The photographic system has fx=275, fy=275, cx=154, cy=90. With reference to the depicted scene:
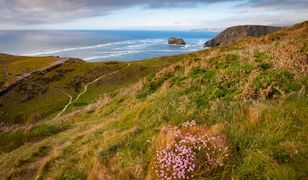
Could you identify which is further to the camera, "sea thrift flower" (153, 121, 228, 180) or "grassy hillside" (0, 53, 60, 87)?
"grassy hillside" (0, 53, 60, 87)

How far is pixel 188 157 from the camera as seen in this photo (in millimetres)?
5441

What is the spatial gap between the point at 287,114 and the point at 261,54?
719 cm

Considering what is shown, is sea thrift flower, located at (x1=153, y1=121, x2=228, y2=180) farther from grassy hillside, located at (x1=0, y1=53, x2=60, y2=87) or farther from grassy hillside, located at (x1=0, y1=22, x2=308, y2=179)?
grassy hillside, located at (x1=0, y1=53, x2=60, y2=87)

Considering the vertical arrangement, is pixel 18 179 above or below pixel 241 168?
below

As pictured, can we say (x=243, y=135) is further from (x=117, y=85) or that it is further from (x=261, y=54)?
(x=117, y=85)

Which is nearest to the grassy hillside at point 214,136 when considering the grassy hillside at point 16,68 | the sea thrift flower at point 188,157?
the sea thrift flower at point 188,157

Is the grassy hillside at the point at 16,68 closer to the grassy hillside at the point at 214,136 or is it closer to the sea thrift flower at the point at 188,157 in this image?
the grassy hillside at the point at 214,136

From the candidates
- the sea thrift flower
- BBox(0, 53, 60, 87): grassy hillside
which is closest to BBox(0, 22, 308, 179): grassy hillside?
the sea thrift flower

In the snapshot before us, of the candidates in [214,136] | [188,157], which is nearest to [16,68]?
[214,136]

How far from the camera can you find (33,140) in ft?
43.4

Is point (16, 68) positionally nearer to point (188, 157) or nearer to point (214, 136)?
point (214, 136)

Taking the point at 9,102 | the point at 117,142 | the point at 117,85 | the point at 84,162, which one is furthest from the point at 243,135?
the point at 9,102

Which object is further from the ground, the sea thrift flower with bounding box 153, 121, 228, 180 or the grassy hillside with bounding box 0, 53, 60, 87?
the sea thrift flower with bounding box 153, 121, 228, 180

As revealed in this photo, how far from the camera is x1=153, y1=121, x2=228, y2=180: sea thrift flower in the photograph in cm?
523
